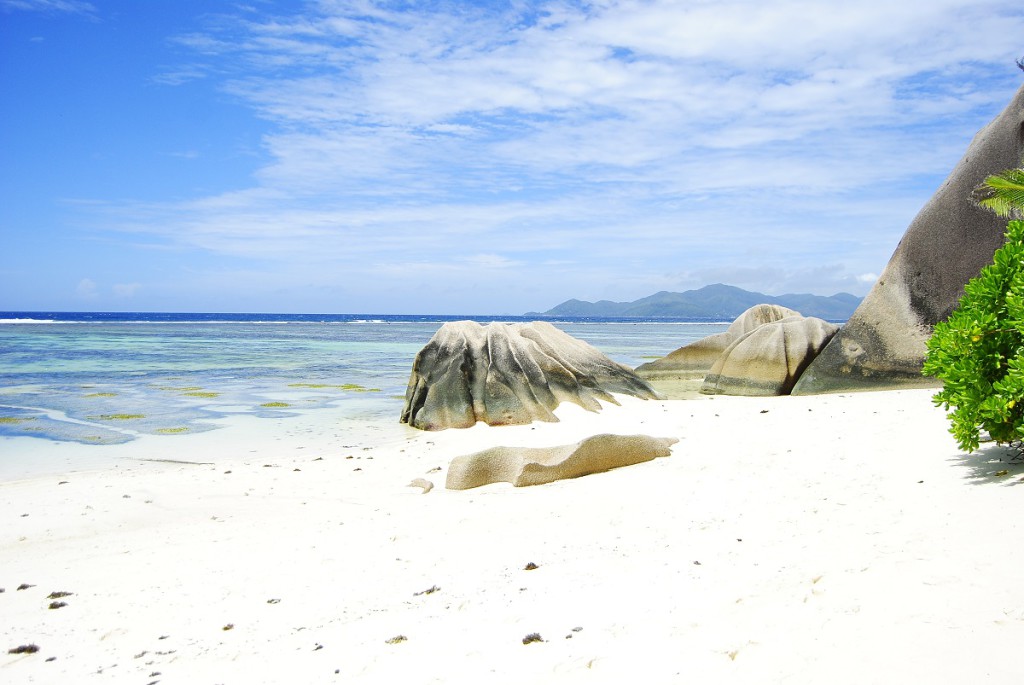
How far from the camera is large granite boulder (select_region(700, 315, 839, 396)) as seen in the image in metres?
14.3

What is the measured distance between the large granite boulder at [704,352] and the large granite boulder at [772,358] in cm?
297

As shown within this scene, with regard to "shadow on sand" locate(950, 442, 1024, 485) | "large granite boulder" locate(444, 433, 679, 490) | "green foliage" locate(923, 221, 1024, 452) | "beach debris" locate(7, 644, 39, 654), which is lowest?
"beach debris" locate(7, 644, 39, 654)

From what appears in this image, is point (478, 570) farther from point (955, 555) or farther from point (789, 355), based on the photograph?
point (789, 355)

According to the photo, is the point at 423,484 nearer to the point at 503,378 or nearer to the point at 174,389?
the point at 503,378

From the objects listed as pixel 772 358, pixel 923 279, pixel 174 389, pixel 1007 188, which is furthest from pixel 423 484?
pixel 174 389

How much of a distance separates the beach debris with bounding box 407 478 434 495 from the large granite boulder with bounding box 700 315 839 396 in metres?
8.85

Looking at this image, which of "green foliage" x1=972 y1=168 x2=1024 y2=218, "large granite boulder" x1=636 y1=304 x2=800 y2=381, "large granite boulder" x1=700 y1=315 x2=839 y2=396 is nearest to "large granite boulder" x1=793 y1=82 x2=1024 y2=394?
"large granite boulder" x1=700 y1=315 x2=839 y2=396

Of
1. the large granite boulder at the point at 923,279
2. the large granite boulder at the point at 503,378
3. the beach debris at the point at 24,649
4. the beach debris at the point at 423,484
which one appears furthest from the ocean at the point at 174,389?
the large granite boulder at the point at 923,279

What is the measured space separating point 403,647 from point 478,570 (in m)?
1.17

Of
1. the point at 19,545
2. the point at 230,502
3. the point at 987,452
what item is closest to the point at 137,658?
the point at 19,545

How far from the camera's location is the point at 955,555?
154 inches

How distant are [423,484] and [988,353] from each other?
5.09 meters

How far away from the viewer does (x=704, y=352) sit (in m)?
18.7

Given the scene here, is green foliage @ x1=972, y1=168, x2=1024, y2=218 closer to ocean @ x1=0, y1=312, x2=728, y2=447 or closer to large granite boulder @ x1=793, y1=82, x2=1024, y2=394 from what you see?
large granite boulder @ x1=793, y1=82, x2=1024, y2=394
